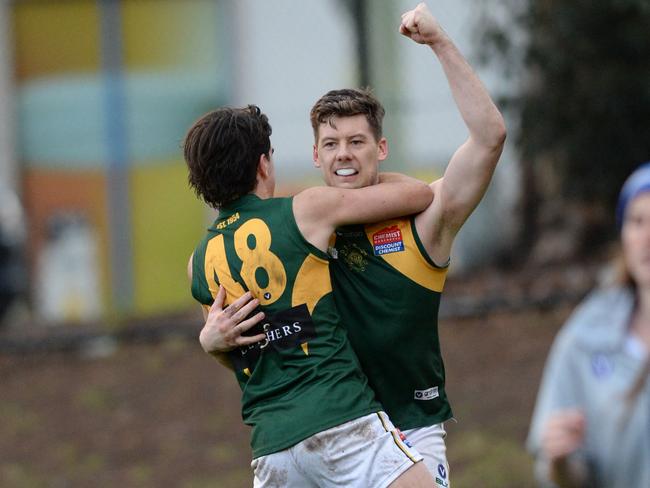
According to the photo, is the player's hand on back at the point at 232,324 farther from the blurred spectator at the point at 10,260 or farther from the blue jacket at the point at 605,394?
the blurred spectator at the point at 10,260

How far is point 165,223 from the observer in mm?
13773

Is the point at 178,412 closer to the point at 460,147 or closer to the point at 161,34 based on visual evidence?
the point at 161,34

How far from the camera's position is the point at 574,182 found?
11.4m

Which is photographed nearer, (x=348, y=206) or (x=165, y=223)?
(x=348, y=206)

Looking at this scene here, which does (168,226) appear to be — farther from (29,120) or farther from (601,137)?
(601,137)

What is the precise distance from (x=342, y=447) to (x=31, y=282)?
398 inches

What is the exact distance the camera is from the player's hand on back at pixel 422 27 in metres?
3.93

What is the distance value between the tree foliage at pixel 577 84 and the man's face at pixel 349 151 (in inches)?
245

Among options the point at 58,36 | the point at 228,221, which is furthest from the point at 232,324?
the point at 58,36

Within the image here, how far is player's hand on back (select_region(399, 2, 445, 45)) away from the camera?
393 cm

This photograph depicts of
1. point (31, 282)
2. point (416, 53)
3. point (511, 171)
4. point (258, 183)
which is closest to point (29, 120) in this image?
point (31, 282)

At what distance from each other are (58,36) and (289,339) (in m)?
10.4

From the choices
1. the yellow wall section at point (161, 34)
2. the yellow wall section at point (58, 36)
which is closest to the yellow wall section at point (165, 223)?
the yellow wall section at point (161, 34)

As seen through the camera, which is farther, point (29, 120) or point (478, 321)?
point (29, 120)
